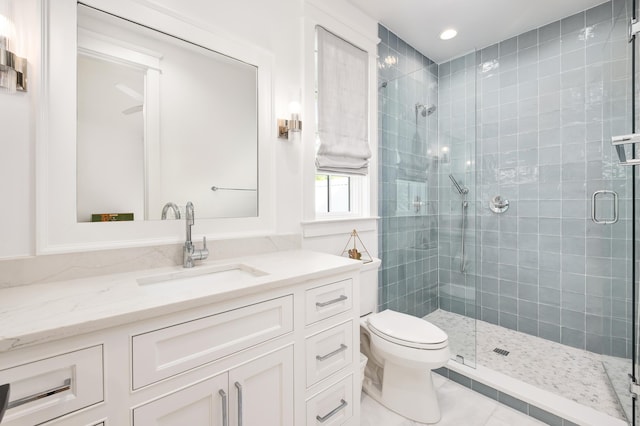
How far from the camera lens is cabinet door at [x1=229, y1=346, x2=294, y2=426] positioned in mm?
954

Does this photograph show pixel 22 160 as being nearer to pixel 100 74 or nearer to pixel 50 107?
pixel 50 107

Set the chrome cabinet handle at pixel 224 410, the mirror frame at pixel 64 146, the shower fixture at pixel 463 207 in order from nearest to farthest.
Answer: the chrome cabinet handle at pixel 224 410 < the mirror frame at pixel 64 146 < the shower fixture at pixel 463 207

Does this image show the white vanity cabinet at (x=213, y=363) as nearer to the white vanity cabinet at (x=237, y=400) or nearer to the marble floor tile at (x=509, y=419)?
the white vanity cabinet at (x=237, y=400)

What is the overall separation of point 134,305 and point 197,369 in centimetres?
28

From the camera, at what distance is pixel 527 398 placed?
163cm

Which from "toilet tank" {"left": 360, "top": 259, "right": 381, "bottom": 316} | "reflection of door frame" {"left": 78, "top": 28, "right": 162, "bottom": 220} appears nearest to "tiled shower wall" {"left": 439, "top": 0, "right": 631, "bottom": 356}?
"toilet tank" {"left": 360, "top": 259, "right": 381, "bottom": 316}

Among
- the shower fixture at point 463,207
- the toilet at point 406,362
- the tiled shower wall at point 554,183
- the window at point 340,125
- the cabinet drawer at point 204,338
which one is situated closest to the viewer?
the cabinet drawer at point 204,338

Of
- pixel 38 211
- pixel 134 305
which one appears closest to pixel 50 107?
pixel 38 211

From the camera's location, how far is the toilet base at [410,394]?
5.27 feet

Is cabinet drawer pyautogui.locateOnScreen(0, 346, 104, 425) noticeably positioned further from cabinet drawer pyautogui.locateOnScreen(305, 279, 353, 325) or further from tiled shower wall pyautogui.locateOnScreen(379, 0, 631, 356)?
tiled shower wall pyautogui.locateOnScreen(379, 0, 631, 356)

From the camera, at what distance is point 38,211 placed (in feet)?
3.38

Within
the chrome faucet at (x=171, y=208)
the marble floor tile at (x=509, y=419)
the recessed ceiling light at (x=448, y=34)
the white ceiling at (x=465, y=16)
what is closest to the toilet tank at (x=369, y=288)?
the marble floor tile at (x=509, y=419)

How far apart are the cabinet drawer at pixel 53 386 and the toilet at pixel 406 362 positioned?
4.47 feet

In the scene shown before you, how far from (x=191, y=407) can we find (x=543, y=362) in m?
2.43
